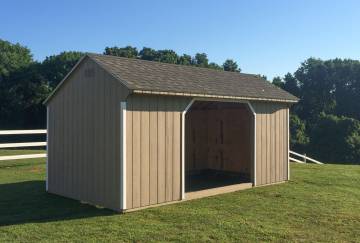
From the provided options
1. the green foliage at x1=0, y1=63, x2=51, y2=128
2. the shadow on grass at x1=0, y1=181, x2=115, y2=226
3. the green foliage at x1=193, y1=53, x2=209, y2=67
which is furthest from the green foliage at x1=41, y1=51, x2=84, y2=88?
the shadow on grass at x1=0, y1=181, x2=115, y2=226

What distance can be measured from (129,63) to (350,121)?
35.1 m

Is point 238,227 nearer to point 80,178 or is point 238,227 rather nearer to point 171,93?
point 171,93

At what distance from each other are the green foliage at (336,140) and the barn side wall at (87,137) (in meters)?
34.2

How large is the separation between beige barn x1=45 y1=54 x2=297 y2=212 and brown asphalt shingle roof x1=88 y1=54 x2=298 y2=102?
32mm

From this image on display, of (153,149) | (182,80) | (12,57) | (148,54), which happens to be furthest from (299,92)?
(153,149)

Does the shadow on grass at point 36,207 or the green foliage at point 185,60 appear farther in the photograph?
the green foliage at point 185,60

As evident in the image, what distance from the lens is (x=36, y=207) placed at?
375 inches

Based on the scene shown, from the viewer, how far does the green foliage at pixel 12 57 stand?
4489cm

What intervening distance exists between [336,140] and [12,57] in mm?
35811

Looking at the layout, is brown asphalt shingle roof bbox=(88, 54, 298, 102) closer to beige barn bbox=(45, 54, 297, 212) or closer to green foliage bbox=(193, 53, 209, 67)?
beige barn bbox=(45, 54, 297, 212)

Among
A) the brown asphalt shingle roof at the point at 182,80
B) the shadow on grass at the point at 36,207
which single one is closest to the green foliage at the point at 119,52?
the brown asphalt shingle roof at the point at 182,80

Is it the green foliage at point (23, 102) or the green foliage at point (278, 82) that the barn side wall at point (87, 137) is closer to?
the green foliage at point (23, 102)

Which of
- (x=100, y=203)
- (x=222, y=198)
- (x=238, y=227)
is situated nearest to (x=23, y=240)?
(x=100, y=203)

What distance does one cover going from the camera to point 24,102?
40719mm
